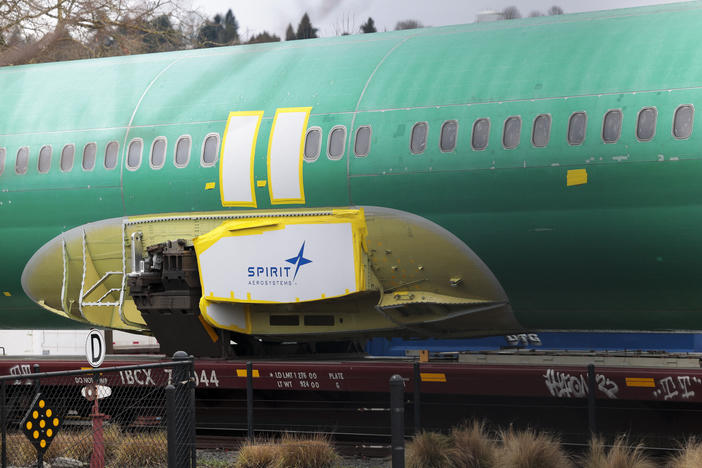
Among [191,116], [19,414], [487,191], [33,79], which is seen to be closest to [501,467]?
[487,191]

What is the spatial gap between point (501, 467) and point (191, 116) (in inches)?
235

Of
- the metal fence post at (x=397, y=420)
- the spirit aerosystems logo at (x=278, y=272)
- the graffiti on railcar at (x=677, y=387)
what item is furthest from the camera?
the spirit aerosystems logo at (x=278, y=272)

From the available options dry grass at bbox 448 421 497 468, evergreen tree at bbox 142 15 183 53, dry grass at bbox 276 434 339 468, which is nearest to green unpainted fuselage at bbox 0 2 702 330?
dry grass at bbox 448 421 497 468

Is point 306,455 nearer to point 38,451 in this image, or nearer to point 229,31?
point 38,451

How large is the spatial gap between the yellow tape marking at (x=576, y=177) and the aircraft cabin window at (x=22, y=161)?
743cm

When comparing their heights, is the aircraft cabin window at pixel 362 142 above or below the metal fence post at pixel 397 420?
above

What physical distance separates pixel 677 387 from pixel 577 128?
2896 mm

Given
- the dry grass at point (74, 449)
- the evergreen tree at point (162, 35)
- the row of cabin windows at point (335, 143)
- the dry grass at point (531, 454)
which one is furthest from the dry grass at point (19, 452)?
the evergreen tree at point (162, 35)

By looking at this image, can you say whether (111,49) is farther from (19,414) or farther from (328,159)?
(328,159)

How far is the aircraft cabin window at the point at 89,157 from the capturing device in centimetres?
1440

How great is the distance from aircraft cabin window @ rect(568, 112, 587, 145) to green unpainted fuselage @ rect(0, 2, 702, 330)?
0.06m

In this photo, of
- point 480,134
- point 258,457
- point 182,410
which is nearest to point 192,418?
point 182,410

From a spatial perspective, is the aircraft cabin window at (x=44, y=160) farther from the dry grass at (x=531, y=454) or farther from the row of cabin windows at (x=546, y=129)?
the dry grass at (x=531, y=454)

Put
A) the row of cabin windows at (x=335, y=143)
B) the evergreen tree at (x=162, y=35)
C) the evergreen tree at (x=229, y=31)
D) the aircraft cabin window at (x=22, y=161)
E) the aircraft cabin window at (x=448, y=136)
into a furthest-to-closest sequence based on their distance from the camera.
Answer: the evergreen tree at (x=229, y=31) < the evergreen tree at (x=162, y=35) < the aircraft cabin window at (x=22, y=161) < the row of cabin windows at (x=335, y=143) < the aircraft cabin window at (x=448, y=136)
